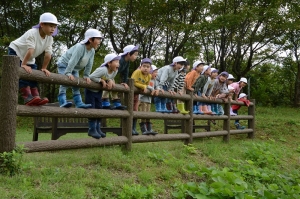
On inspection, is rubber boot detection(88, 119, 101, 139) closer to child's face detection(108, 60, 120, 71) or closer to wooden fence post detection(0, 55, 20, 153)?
child's face detection(108, 60, 120, 71)

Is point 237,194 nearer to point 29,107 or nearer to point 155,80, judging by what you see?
point 29,107

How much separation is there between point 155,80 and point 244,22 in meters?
12.1

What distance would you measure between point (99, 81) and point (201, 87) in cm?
390

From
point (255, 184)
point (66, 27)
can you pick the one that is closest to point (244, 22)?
point (66, 27)

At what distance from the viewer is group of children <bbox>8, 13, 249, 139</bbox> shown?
445 cm

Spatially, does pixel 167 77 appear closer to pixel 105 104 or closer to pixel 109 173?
pixel 105 104

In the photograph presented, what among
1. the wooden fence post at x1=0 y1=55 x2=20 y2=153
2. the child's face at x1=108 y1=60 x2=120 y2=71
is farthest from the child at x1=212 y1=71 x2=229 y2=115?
the wooden fence post at x1=0 y1=55 x2=20 y2=153

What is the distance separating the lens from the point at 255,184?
18.2 feet

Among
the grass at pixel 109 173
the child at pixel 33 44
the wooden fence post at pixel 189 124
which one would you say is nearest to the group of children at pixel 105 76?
the child at pixel 33 44

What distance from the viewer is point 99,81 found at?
5.23m

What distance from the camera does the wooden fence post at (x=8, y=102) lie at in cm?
392

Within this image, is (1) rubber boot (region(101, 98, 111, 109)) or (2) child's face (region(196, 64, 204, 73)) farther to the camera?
(2) child's face (region(196, 64, 204, 73))

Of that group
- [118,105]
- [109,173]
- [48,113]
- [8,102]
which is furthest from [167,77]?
[8,102]

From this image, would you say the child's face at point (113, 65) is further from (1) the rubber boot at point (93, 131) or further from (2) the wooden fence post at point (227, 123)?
(2) the wooden fence post at point (227, 123)
